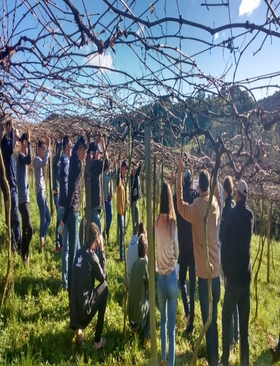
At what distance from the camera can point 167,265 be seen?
3.33 m

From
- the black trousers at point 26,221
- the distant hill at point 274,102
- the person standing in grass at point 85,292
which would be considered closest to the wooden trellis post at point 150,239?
the distant hill at point 274,102

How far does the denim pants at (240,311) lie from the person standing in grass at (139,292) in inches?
33.5

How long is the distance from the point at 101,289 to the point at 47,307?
0.78 m

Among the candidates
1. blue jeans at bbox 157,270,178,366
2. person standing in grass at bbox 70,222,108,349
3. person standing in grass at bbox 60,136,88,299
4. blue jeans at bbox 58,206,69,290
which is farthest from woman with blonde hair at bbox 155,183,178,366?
blue jeans at bbox 58,206,69,290

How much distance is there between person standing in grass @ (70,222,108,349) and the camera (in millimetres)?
3240

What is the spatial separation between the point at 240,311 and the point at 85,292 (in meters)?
1.59

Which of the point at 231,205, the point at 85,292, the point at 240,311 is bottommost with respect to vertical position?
the point at 240,311

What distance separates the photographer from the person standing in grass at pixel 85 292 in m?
3.24

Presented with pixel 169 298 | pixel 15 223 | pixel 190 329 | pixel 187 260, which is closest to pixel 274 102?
pixel 169 298

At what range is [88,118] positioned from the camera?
416 centimetres

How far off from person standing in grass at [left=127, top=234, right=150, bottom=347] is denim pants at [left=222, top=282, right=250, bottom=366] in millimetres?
850

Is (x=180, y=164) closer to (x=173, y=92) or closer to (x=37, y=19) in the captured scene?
(x=173, y=92)

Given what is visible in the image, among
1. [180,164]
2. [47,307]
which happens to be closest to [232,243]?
[180,164]

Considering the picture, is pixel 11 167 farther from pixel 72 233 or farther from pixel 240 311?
pixel 240 311
